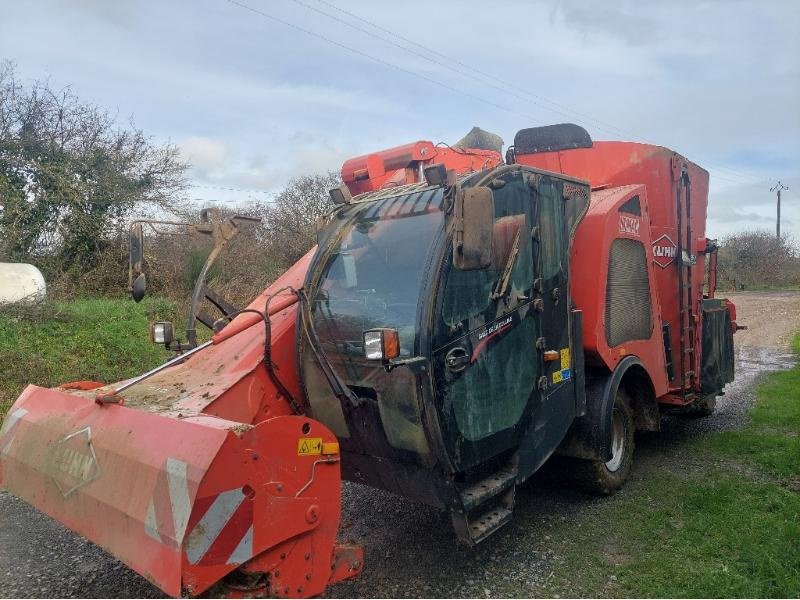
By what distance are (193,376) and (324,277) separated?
0.96 metres

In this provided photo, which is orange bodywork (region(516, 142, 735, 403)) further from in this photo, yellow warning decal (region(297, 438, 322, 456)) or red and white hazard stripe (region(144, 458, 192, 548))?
red and white hazard stripe (region(144, 458, 192, 548))

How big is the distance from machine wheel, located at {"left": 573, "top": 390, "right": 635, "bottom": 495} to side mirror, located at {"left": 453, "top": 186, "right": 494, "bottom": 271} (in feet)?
7.35

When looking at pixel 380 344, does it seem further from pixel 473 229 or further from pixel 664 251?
pixel 664 251

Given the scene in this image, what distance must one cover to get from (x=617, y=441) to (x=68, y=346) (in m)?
7.45

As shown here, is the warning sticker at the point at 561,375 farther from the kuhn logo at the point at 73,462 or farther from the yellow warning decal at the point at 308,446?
the kuhn logo at the point at 73,462

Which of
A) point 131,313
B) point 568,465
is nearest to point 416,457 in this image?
point 568,465

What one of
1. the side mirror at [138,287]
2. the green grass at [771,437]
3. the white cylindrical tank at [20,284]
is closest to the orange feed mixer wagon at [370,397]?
the side mirror at [138,287]

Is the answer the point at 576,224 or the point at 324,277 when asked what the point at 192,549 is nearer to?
the point at 324,277

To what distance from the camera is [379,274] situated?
3.56 meters

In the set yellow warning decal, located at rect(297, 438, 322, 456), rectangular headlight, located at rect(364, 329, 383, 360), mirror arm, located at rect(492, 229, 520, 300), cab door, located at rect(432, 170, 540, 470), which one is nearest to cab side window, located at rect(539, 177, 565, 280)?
cab door, located at rect(432, 170, 540, 470)

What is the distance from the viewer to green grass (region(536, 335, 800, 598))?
3441 mm

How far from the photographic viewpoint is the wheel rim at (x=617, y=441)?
493cm

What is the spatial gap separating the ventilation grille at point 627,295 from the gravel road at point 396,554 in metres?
1.21

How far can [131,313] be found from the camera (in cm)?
1087
